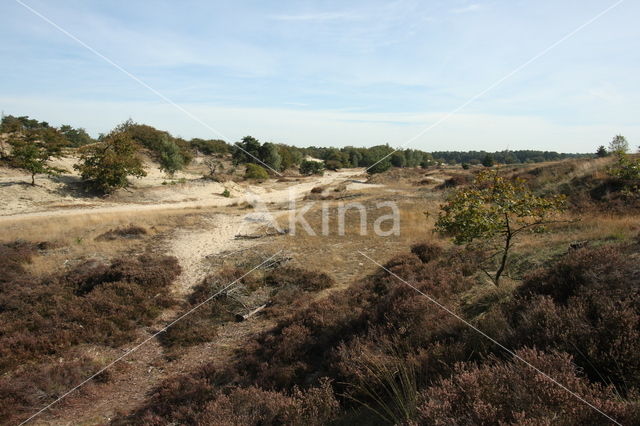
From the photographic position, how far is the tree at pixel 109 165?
3916 cm

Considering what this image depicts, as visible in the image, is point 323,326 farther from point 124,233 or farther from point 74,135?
point 74,135

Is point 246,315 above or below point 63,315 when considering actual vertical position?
below

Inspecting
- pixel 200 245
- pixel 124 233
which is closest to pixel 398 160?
pixel 200 245

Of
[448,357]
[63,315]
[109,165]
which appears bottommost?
[63,315]

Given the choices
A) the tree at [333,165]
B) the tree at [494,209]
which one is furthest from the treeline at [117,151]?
the tree at [494,209]

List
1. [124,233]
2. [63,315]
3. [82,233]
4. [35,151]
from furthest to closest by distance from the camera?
[35,151]
[82,233]
[124,233]
[63,315]

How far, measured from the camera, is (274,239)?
68.4ft

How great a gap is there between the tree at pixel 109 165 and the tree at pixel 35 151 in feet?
8.97

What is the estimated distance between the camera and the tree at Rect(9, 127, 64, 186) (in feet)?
117

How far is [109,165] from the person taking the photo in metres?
39.3

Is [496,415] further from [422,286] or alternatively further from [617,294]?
[422,286]

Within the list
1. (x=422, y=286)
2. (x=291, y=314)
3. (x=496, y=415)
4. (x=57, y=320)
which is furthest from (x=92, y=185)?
(x=496, y=415)

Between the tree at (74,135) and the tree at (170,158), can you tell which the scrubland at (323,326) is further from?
the tree at (74,135)

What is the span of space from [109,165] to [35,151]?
666 cm
